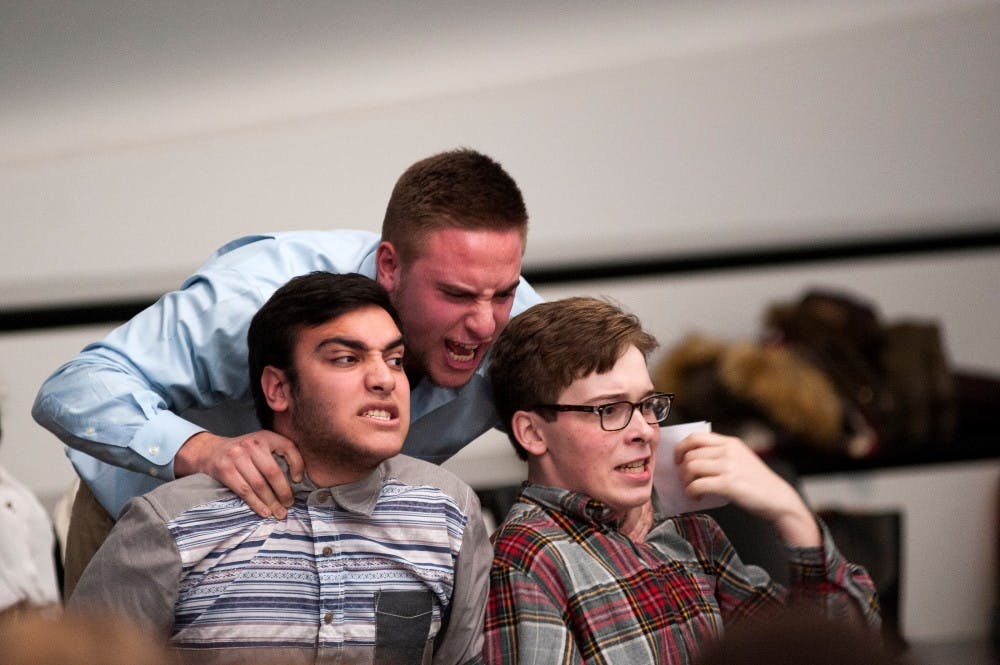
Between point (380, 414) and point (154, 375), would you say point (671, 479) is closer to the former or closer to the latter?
point (380, 414)

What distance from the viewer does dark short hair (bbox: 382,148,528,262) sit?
164cm

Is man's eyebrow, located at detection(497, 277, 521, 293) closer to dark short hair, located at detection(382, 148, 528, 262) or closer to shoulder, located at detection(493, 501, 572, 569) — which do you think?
dark short hair, located at detection(382, 148, 528, 262)

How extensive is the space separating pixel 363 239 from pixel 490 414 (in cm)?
34

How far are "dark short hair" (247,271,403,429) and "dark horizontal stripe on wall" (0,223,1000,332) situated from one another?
1703mm

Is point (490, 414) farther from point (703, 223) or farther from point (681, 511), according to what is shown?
point (703, 223)

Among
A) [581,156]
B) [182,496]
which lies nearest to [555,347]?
[182,496]

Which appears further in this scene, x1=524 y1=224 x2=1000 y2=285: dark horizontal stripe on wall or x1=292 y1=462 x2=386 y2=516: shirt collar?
x1=524 y1=224 x2=1000 y2=285: dark horizontal stripe on wall

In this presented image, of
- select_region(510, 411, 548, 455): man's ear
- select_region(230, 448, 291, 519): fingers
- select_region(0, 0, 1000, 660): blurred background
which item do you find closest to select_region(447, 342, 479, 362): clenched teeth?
select_region(510, 411, 548, 455): man's ear

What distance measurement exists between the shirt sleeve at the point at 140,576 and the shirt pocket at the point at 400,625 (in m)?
0.23

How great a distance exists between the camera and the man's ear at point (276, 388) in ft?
4.78

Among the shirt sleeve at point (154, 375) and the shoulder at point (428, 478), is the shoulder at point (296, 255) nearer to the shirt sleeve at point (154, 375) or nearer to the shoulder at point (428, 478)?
the shirt sleeve at point (154, 375)

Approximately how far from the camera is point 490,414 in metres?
1.82

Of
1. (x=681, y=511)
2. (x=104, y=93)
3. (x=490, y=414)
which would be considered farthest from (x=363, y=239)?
(x=104, y=93)

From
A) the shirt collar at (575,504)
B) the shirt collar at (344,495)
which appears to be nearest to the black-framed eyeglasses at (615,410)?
the shirt collar at (575,504)
